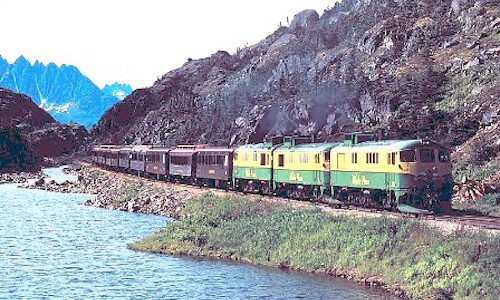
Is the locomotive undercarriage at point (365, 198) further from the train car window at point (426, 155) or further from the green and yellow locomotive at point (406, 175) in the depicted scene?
the train car window at point (426, 155)

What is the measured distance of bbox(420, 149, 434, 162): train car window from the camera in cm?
3797

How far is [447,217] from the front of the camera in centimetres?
3562

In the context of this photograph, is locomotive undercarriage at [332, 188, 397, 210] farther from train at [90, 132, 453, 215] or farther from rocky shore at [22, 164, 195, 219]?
rocky shore at [22, 164, 195, 219]

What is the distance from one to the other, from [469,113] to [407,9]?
233ft

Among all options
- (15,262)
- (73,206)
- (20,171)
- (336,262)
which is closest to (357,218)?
(336,262)

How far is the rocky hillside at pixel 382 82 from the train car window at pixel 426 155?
23962 millimetres

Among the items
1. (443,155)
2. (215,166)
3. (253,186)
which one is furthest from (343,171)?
(215,166)

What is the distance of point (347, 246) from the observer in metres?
34.1

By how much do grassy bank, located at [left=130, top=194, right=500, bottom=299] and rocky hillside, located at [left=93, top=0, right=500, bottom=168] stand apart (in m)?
24.8

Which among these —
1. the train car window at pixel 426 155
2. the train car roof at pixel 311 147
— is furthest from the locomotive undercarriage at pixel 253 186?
the train car window at pixel 426 155

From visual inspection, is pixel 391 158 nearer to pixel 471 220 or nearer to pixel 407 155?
pixel 407 155

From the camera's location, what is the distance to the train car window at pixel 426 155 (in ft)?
125

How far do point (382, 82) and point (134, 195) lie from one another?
5402 cm

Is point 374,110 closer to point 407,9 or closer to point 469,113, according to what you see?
point 469,113
